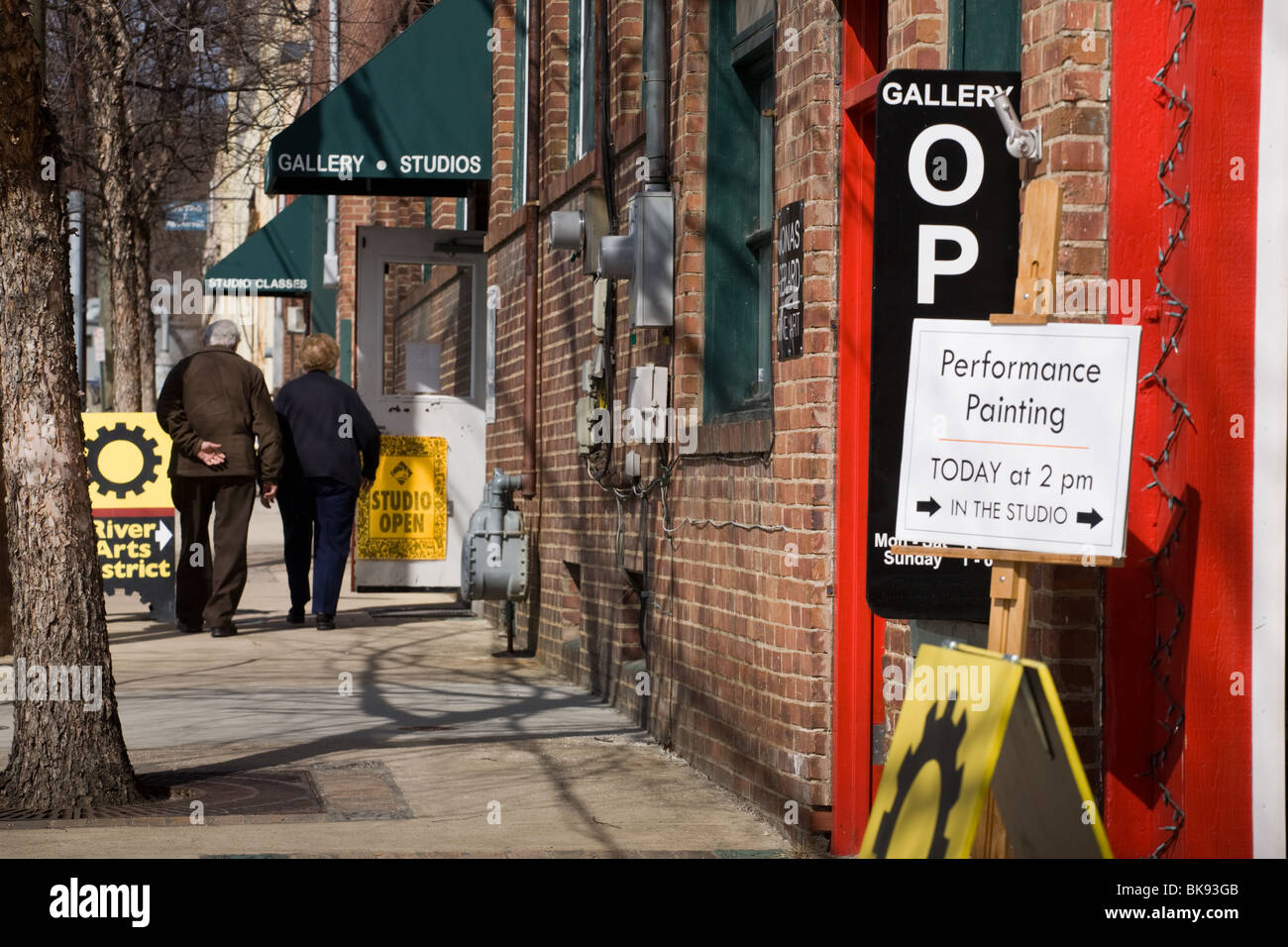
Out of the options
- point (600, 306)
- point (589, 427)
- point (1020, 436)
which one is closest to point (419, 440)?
point (589, 427)

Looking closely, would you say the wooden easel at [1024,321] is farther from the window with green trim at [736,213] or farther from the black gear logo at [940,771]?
the window with green trim at [736,213]

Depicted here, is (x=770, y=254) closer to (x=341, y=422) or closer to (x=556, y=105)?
(x=556, y=105)

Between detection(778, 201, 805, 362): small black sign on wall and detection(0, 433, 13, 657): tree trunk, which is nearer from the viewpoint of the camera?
detection(778, 201, 805, 362): small black sign on wall

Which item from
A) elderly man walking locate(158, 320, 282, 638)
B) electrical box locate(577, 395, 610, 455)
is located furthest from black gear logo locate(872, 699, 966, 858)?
elderly man walking locate(158, 320, 282, 638)

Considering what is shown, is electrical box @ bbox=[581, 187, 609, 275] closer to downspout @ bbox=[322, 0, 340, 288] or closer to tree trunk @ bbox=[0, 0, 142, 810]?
tree trunk @ bbox=[0, 0, 142, 810]

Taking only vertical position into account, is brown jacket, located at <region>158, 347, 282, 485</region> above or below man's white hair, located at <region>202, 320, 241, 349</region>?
below

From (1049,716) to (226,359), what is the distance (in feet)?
28.0

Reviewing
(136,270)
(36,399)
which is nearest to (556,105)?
(36,399)

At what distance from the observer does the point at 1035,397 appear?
13.1 ft

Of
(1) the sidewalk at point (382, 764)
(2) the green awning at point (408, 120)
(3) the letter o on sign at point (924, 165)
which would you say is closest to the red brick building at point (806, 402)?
(3) the letter o on sign at point (924, 165)

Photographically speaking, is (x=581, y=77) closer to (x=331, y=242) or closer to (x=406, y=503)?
(x=406, y=503)

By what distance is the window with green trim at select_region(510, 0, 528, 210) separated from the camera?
38.1 ft

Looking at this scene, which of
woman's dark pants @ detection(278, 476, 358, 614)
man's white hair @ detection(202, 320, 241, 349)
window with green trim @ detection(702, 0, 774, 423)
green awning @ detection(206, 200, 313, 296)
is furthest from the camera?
green awning @ detection(206, 200, 313, 296)

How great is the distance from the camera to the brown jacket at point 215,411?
11320mm
